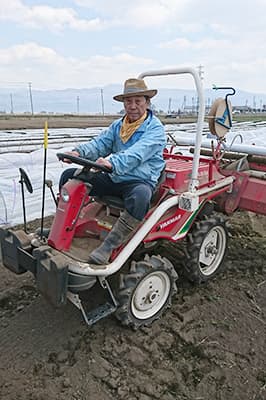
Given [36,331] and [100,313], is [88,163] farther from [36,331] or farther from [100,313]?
[36,331]

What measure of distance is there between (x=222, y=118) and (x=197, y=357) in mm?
1826

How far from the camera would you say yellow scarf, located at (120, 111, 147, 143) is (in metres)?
2.61

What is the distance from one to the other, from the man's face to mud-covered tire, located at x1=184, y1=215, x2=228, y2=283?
38.7 inches

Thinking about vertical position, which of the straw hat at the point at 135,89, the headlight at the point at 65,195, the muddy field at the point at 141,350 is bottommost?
the muddy field at the point at 141,350

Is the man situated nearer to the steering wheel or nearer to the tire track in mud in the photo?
the steering wheel

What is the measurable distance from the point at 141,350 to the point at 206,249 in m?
1.08

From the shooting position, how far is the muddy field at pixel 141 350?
206 cm

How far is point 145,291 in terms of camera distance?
2.49 meters

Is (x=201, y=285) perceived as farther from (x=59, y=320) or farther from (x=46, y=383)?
(x=46, y=383)

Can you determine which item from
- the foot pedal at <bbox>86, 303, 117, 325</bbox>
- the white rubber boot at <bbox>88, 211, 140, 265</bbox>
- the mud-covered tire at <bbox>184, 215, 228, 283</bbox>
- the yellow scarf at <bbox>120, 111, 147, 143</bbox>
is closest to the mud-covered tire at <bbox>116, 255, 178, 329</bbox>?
the foot pedal at <bbox>86, 303, 117, 325</bbox>

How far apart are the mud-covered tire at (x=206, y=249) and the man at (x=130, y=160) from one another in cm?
63

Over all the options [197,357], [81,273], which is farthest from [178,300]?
[81,273]

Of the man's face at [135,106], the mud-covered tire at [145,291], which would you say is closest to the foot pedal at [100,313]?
the mud-covered tire at [145,291]

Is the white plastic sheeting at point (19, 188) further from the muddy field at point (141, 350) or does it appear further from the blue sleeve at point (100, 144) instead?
the blue sleeve at point (100, 144)
